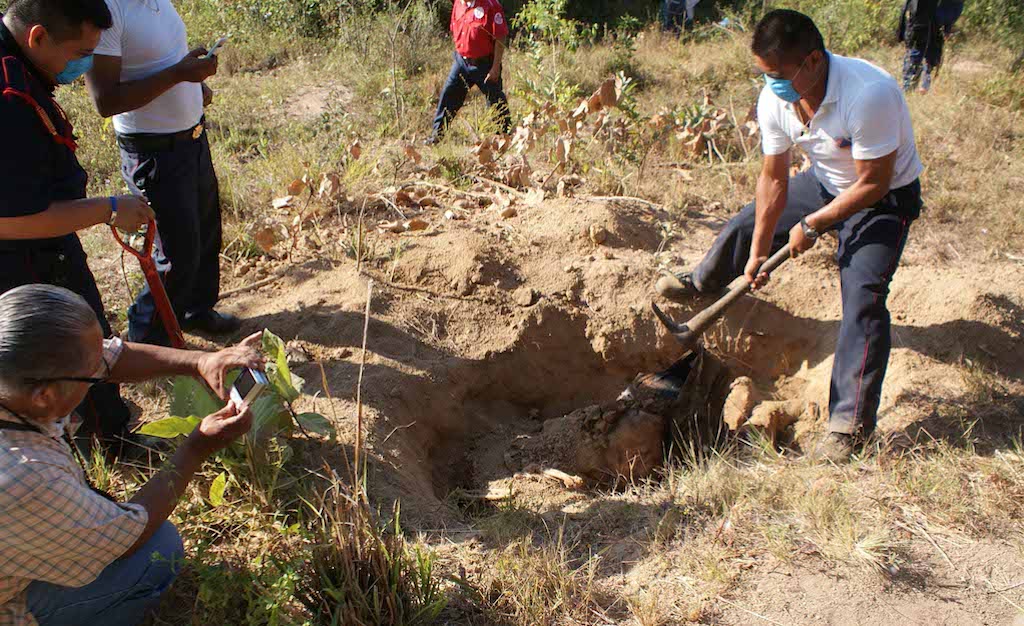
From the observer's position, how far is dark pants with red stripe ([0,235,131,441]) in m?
2.20

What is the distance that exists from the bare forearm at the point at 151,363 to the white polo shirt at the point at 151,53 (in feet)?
3.56

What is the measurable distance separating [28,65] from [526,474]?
2.30 m

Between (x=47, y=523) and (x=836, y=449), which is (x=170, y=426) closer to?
(x=47, y=523)

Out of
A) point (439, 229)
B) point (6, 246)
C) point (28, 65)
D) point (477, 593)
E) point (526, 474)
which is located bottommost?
point (526, 474)

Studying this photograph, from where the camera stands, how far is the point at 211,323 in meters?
3.30

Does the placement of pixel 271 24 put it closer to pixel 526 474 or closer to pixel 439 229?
pixel 439 229

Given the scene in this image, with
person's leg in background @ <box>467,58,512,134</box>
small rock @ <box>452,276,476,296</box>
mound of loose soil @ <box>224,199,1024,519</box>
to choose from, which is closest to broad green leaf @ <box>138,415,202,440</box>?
mound of loose soil @ <box>224,199,1024,519</box>

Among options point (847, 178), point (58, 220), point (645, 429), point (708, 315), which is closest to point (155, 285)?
point (58, 220)

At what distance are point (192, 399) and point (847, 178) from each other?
101 inches

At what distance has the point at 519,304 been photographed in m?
3.70

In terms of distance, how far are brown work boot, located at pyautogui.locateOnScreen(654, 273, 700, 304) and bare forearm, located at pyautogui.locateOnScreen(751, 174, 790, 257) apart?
0.50m

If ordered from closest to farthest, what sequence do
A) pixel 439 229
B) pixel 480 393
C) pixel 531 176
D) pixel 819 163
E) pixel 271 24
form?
1. pixel 819 163
2. pixel 480 393
3. pixel 439 229
4. pixel 531 176
5. pixel 271 24

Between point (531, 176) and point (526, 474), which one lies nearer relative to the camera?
point (526, 474)

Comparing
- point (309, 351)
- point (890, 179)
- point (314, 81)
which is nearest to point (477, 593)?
point (309, 351)
